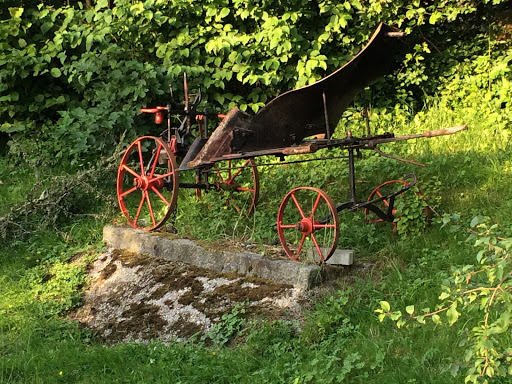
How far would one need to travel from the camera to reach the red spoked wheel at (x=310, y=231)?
160 inches

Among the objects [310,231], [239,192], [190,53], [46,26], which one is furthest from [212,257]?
[46,26]

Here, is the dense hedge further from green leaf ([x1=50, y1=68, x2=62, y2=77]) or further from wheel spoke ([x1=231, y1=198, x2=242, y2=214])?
wheel spoke ([x1=231, y1=198, x2=242, y2=214])

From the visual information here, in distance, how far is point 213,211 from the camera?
18.5ft

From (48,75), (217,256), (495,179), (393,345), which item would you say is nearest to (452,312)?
(393,345)

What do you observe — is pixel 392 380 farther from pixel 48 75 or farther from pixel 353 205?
pixel 48 75

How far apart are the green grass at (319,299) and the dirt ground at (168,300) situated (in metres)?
0.20

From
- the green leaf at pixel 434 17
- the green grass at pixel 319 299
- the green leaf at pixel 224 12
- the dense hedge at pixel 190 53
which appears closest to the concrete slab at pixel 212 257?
the green grass at pixel 319 299

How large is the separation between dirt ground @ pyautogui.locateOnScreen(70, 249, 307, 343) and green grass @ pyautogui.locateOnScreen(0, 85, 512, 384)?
0.20 metres

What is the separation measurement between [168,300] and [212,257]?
54 centimetres

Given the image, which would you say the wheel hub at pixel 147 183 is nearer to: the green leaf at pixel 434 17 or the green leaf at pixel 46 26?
the green leaf at pixel 46 26

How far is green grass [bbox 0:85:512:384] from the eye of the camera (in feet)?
10.6

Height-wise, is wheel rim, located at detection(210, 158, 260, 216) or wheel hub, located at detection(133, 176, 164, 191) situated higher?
wheel hub, located at detection(133, 176, 164, 191)

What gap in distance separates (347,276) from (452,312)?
89.4 inches

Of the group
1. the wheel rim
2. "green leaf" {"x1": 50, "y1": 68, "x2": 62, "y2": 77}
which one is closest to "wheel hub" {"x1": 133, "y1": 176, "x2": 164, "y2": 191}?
the wheel rim
